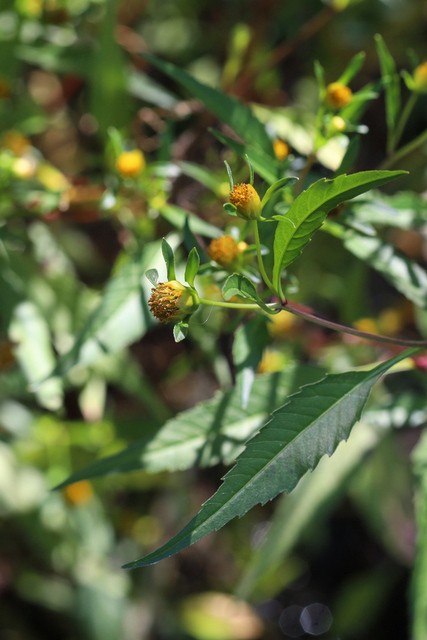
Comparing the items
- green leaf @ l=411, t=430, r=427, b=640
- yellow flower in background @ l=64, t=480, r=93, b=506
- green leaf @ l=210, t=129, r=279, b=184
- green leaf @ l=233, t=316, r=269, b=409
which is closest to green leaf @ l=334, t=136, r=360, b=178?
green leaf @ l=210, t=129, r=279, b=184

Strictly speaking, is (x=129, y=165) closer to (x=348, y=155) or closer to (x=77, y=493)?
(x=348, y=155)

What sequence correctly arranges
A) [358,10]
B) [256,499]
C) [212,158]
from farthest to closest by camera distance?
[358,10] → [212,158] → [256,499]

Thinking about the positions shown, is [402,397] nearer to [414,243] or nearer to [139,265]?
[139,265]

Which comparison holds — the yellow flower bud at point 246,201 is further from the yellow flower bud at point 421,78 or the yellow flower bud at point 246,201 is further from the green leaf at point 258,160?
the yellow flower bud at point 421,78

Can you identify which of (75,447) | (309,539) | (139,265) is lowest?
(309,539)

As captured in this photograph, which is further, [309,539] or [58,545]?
[309,539]

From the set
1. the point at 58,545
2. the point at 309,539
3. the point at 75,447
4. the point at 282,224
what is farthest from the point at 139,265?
the point at 309,539

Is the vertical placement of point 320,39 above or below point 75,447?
above
